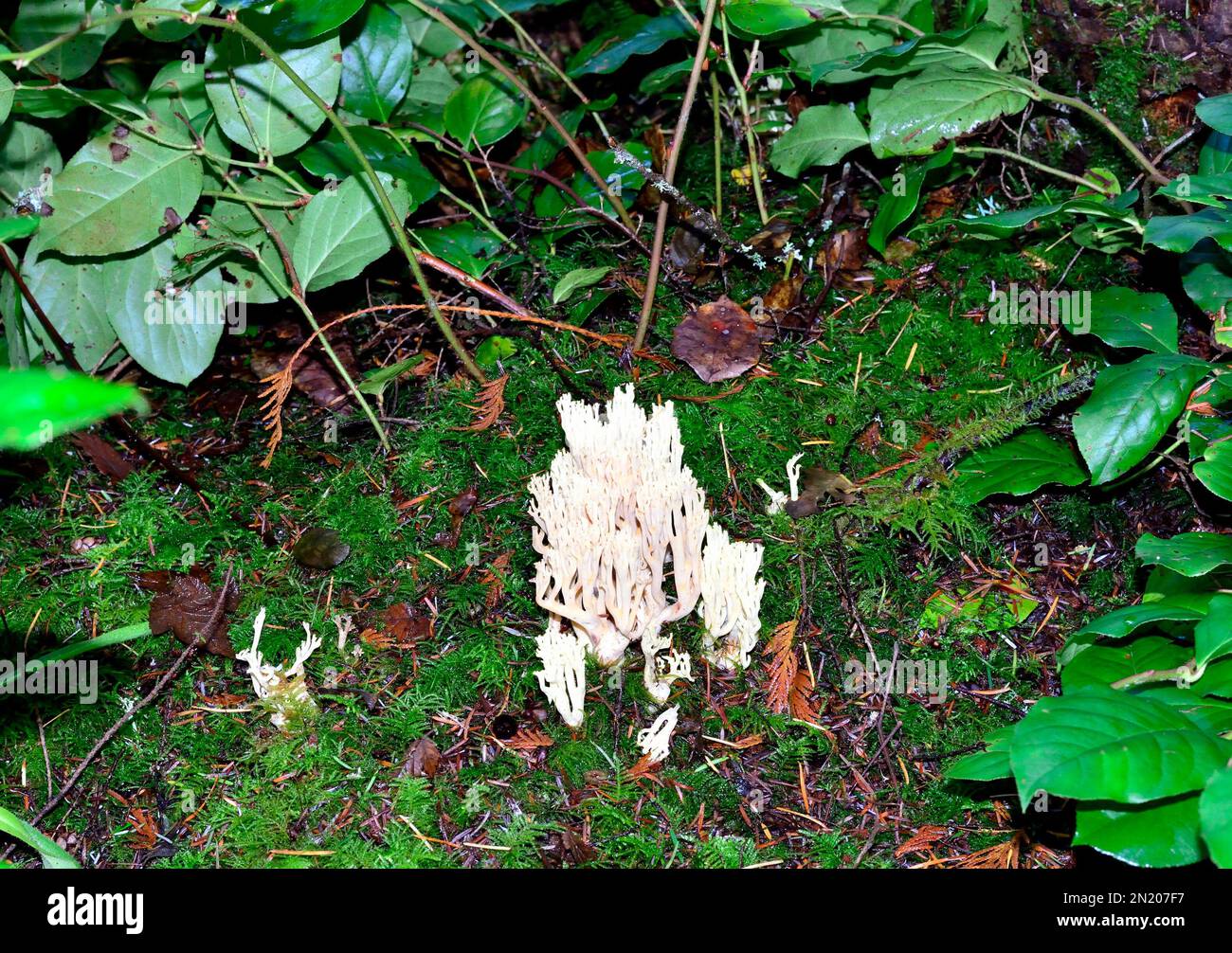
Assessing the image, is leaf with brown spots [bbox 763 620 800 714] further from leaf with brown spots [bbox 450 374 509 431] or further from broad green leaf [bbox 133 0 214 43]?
broad green leaf [bbox 133 0 214 43]

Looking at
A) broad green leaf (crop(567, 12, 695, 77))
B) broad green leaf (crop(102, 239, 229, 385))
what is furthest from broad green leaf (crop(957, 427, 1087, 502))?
broad green leaf (crop(102, 239, 229, 385))

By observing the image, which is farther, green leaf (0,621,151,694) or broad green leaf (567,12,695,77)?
broad green leaf (567,12,695,77)

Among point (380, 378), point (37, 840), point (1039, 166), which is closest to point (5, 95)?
point (380, 378)

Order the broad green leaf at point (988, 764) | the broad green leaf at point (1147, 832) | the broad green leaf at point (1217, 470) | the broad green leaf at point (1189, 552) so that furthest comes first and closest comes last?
the broad green leaf at point (1217, 470)
the broad green leaf at point (1189, 552)
the broad green leaf at point (988, 764)
the broad green leaf at point (1147, 832)

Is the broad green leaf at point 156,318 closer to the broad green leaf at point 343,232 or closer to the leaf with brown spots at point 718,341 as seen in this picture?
the broad green leaf at point 343,232

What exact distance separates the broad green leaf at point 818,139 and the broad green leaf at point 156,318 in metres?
2.18

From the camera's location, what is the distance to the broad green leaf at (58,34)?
10.8ft

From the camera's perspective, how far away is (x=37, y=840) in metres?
2.30

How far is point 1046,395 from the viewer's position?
10.4 feet

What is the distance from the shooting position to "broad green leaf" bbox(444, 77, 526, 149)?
12.2 feet

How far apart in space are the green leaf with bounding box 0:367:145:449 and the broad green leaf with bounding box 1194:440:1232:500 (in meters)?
2.66

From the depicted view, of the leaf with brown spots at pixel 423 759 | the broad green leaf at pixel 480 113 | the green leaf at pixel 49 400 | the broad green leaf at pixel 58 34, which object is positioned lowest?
the leaf with brown spots at pixel 423 759

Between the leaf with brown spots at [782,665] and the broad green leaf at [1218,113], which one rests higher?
the broad green leaf at [1218,113]

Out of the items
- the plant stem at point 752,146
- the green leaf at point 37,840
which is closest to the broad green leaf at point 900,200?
the plant stem at point 752,146
